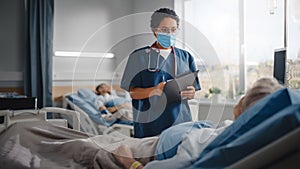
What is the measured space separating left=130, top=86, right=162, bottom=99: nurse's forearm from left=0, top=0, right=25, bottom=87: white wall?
219cm

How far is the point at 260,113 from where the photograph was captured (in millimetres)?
899

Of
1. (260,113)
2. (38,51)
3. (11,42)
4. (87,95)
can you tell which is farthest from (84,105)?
(260,113)

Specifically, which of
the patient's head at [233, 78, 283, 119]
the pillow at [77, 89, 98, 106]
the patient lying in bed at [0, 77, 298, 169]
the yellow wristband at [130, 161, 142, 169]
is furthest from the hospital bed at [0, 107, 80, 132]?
the patient's head at [233, 78, 283, 119]

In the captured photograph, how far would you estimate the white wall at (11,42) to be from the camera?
10.8 ft

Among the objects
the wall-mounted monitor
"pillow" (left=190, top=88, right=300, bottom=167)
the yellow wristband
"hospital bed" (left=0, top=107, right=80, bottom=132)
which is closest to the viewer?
"pillow" (left=190, top=88, right=300, bottom=167)

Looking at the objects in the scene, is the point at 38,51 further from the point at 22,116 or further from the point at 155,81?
the point at 155,81

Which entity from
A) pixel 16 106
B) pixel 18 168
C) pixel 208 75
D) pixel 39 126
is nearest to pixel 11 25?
pixel 16 106

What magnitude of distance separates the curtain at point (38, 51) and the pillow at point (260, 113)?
268 centimetres

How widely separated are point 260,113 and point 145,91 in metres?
0.63

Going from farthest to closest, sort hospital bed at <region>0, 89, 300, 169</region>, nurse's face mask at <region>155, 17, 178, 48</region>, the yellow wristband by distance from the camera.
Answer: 1. nurse's face mask at <region>155, 17, 178, 48</region>
2. the yellow wristband
3. hospital bed at <region>0, 89, 300, 169</region>

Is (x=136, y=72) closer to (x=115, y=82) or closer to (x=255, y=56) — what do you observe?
(x=115, y=82)

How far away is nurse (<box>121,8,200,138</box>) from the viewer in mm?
1413

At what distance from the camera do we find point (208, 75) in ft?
4.83

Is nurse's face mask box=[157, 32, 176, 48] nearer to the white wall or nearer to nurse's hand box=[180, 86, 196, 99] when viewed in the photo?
nurse's hand box=[180, 86, 196, 99]
